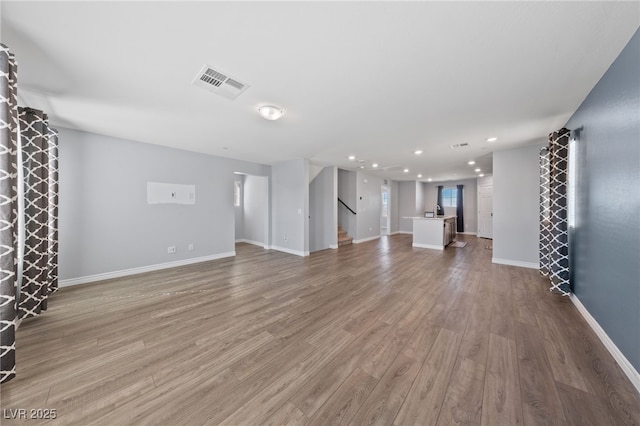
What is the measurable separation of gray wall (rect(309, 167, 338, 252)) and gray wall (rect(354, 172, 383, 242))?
4.15ft

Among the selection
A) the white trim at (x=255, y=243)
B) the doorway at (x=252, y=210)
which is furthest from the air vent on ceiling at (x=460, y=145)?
the white trim at (x=255, y=243)

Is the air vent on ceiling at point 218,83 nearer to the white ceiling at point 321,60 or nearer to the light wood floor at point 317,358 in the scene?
the white ceiling at point 321,60

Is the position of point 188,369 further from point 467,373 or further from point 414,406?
point 467,373

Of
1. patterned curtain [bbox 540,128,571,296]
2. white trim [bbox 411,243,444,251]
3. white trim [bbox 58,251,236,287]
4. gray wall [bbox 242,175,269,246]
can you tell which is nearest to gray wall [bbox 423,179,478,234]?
white trim [bbox 411,243,444,251]

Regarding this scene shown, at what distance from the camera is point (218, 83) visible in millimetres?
2176

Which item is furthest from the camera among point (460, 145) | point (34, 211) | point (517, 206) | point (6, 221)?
point (517, 206)

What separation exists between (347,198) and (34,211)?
6.82 metres

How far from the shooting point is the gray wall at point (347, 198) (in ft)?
24.9

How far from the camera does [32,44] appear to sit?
1.67m

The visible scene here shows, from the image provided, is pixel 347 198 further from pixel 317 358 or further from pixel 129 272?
pixel 317 358

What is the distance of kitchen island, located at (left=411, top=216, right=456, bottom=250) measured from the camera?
653cm

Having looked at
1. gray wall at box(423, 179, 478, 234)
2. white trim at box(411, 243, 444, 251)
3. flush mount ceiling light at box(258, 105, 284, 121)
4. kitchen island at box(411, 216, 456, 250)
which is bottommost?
white trim at box(411, 243, 444, 251)

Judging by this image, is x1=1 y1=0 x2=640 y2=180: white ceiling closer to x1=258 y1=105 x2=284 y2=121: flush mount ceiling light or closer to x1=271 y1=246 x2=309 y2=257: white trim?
A: x1=258 y1=105 x2=284 y2=121: flush mount ceiling light

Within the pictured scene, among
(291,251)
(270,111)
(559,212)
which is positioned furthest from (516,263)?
(270,111)
